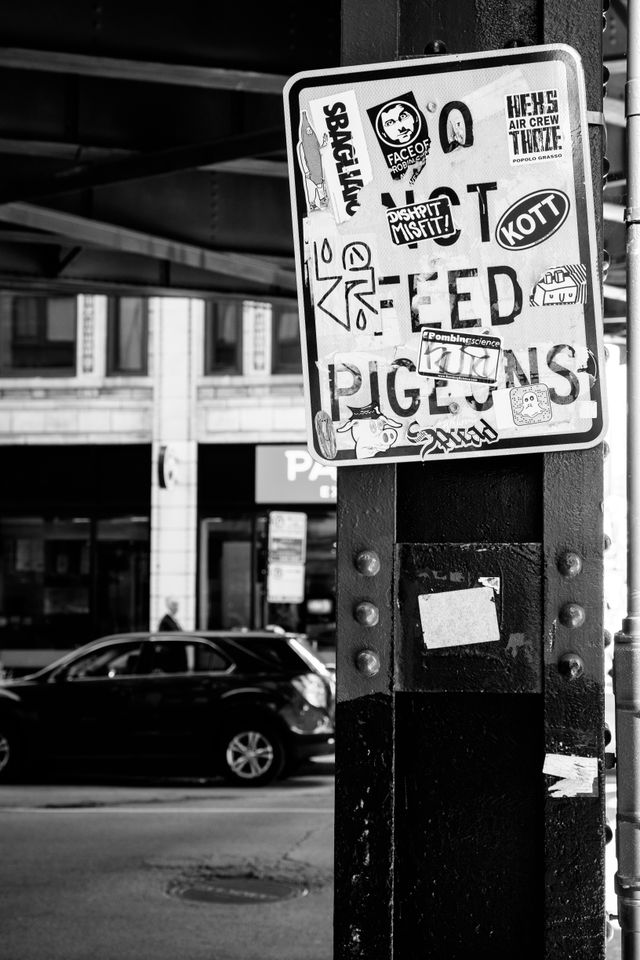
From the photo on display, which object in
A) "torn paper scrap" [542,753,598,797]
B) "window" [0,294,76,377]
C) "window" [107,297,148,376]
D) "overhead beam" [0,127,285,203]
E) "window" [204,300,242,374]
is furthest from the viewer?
"window" [0,294,76,377]

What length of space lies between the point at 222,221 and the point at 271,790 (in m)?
6.06

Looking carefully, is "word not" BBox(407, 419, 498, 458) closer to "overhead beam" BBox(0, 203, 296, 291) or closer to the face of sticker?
the face of sticker

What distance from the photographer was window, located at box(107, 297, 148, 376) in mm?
25484

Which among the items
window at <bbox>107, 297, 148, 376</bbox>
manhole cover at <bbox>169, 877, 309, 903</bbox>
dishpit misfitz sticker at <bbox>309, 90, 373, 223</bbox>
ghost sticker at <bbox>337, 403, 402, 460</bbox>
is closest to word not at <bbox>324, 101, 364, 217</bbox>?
dishpit misfitz sticker at <bbox>309, 90, 373, 223</bbox>

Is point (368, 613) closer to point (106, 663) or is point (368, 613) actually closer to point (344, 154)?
point (344, 154)

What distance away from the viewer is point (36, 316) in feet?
86.0

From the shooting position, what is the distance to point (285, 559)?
1736cm

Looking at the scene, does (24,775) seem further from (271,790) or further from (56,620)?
(56,620)

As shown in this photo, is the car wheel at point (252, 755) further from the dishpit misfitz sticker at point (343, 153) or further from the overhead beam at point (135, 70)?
the dishpit misfitz sticker at point (343, 153)

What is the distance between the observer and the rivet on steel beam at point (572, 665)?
2.98 metres

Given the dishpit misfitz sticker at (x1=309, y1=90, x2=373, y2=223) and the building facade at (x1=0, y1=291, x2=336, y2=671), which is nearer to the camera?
the dishpit misfitz sticker at (x1=309, y1=90, x2=373, y2=223)

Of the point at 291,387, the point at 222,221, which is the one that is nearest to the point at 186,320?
the point at 291,387

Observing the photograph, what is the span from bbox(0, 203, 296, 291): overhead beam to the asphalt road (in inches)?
223

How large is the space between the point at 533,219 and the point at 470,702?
1.10 meters
